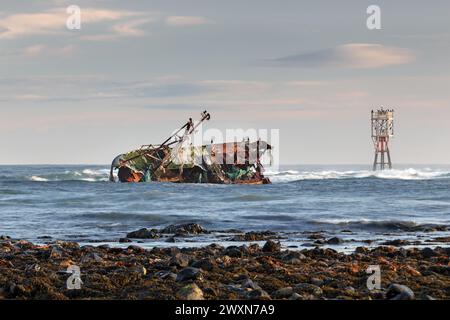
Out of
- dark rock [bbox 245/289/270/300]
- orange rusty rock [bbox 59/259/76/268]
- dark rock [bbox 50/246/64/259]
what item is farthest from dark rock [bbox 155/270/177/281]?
dark rock [bbox 50/246/64/259]

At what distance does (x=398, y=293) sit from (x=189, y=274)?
3.65 metres

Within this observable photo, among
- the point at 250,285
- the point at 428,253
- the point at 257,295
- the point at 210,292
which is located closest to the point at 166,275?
the point at 250,285

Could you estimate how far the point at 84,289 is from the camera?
532 inches

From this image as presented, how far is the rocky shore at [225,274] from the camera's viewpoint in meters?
13.1

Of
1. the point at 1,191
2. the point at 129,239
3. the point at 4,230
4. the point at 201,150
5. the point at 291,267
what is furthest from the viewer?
the point at 201,150

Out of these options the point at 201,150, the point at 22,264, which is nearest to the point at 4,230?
the point at 22,264

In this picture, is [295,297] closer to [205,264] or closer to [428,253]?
[205,264]

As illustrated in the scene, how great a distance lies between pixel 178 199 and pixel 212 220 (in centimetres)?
1342

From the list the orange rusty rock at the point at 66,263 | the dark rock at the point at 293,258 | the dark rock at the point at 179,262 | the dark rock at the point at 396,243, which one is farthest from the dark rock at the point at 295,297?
the dark rock at the point at 396,243

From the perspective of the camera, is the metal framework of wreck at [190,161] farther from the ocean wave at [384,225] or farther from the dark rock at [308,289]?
the dark rock at [308,289]

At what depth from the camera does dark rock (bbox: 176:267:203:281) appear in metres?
14.3

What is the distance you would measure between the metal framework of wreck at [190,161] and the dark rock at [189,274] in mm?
48658

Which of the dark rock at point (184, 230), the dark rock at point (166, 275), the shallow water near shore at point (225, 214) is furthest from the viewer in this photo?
the dark rock at point (184, 230)
